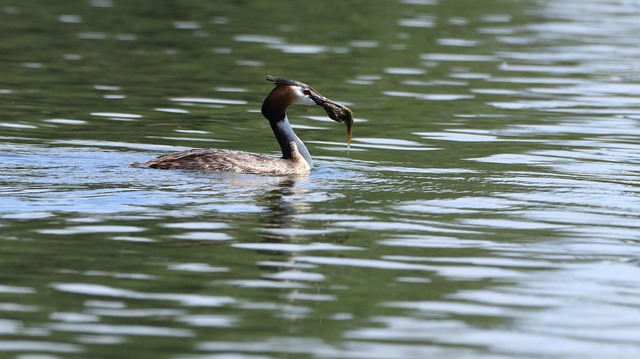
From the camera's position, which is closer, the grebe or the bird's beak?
the grebe

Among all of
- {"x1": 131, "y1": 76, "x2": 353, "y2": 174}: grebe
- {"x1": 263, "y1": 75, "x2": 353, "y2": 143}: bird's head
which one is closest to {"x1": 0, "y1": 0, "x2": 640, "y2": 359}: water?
{"x1": 131, "y1": 76, "x2": 353, "y2": 174}: grebe

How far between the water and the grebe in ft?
0.87

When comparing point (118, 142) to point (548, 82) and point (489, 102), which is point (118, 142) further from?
point (548, 82)

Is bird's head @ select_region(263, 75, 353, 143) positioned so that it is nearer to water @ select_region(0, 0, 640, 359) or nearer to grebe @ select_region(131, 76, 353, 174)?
grebe @ select_region(131, 76, 353, 174)

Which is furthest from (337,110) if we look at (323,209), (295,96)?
(323,209)

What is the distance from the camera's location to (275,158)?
17.9 meters

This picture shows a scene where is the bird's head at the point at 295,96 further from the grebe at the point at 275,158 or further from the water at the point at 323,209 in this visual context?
the water at the point at 323,209

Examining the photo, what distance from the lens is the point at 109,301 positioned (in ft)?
35.9

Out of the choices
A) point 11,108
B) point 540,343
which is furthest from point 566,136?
point 540,343

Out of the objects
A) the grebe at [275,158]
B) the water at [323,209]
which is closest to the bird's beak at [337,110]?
the grebe at [275,158]

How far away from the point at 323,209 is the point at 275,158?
289cm

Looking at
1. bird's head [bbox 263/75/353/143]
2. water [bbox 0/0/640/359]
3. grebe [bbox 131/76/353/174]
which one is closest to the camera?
water [bbox 0/0/640/359]

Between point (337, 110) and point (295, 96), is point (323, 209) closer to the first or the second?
point (295, 96)

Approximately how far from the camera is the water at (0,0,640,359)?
1043 centimetres
